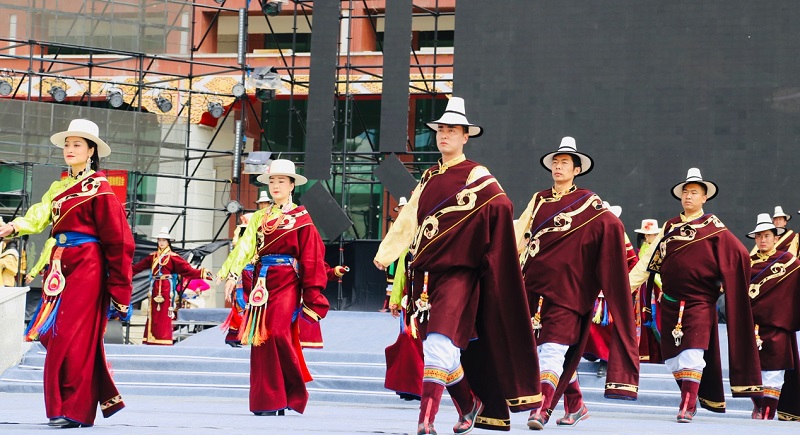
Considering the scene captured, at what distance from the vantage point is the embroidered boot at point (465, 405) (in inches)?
259

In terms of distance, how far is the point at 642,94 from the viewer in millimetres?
16203

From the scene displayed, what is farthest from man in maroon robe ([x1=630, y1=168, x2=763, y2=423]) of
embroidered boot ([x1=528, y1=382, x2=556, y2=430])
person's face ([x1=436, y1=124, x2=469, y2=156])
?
person's face ([x1=436, y1=124, x2=469, y2=156])

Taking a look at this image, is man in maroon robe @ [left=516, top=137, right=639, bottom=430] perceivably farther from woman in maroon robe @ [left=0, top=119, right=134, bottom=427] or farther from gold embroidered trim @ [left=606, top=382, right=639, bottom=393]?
woman in maroon robe @ [left=0, top=119, right=134, bottom=427]

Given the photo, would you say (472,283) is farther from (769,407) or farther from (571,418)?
(769,407)

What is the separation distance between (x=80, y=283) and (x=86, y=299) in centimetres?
9

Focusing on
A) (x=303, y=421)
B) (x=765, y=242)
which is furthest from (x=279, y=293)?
(x=765, y=242)

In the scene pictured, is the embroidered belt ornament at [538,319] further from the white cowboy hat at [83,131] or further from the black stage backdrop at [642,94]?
the black stage backdrop at [642,94]

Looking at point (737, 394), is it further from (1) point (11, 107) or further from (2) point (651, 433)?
(1) point (11, 107)

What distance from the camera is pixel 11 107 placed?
2097 centimetres

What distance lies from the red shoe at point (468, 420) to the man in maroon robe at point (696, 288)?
315 cm

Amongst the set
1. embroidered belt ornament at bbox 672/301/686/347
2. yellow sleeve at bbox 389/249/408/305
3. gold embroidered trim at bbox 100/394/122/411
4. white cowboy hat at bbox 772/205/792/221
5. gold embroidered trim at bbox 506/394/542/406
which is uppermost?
white cowboy hat at bbox 772/205/792/221

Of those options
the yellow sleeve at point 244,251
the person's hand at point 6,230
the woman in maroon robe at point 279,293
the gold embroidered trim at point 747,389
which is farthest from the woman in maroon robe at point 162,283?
the person's hand at point 6,230

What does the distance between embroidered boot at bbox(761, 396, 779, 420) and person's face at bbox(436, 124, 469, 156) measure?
5.00m

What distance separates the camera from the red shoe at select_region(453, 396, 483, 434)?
660 centimetres
